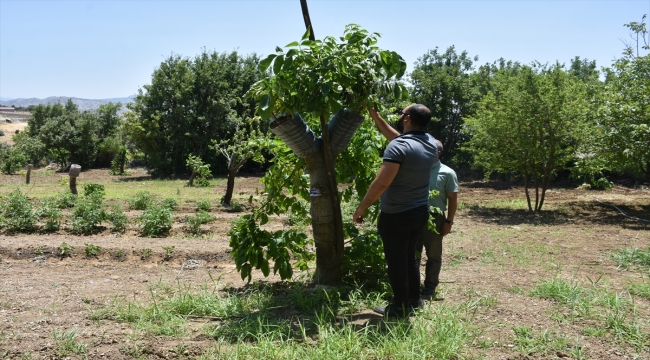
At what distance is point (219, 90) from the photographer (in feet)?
87.9

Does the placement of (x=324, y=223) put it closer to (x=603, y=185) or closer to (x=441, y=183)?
(x=441, y=183)

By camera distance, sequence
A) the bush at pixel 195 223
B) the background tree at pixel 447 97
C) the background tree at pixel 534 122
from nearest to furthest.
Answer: the bush at pixel 195 223, the background tree at pixel 534 122, the background tree at pixel 447 97

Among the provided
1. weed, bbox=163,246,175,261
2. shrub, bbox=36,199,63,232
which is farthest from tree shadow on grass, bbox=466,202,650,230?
shrub, bbox=36,199,63,232

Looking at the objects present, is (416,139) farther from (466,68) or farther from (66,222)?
(466,68)

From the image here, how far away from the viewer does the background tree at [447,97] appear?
2250cm

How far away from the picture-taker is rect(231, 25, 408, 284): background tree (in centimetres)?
402

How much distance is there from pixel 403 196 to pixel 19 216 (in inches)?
328

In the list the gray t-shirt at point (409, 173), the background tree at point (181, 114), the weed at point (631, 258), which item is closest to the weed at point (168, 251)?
the gray t-shirt at point (409, 173)

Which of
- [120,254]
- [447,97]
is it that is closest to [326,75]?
[120,254]

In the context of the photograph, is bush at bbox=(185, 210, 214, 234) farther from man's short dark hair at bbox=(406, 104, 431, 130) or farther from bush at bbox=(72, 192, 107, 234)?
man's short dark hair at bbox=(406, 104, 431, 130)

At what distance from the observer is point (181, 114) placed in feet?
86.4

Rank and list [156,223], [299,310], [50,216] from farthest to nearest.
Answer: [50,216] → [156,223] → [299,310]

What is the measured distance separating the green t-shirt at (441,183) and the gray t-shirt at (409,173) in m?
0.92

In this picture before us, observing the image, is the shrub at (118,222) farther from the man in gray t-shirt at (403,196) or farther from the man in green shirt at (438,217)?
the man in gray t-shirt at (403,196)
